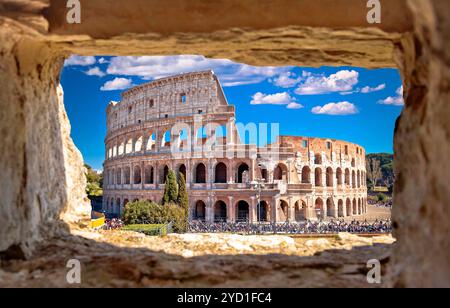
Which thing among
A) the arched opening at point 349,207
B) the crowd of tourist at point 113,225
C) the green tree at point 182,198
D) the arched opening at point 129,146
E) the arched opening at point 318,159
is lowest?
the arched opening at point 349,207

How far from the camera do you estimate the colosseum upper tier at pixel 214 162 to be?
26.8m

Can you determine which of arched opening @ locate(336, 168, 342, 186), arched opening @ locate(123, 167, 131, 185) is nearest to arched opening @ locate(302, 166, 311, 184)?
arched opening @ locate(336, 168, 342, 186)

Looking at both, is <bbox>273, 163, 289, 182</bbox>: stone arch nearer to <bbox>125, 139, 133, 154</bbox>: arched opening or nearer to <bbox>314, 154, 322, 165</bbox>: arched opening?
<bbox>314, 154, 322, 165</bbox>: arched opening

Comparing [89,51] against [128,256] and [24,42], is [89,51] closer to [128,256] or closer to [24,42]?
[24,42]

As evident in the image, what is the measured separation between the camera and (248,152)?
87.1ft

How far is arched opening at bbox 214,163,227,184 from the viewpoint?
95.0ft

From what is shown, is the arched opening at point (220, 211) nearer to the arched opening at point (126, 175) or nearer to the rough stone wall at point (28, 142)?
the arched opening at point (126, 175)

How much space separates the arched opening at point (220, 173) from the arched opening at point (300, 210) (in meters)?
7.00

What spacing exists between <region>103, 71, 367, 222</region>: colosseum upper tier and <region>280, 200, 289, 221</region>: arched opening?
91 millimetres

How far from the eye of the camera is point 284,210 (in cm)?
2845

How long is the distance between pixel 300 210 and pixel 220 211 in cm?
723

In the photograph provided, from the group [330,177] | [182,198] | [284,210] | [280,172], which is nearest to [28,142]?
[182,198]

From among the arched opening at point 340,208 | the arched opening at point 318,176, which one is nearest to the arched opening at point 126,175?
the arched opening at point 318,176

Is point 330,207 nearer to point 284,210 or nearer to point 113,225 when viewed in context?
point 284,210
